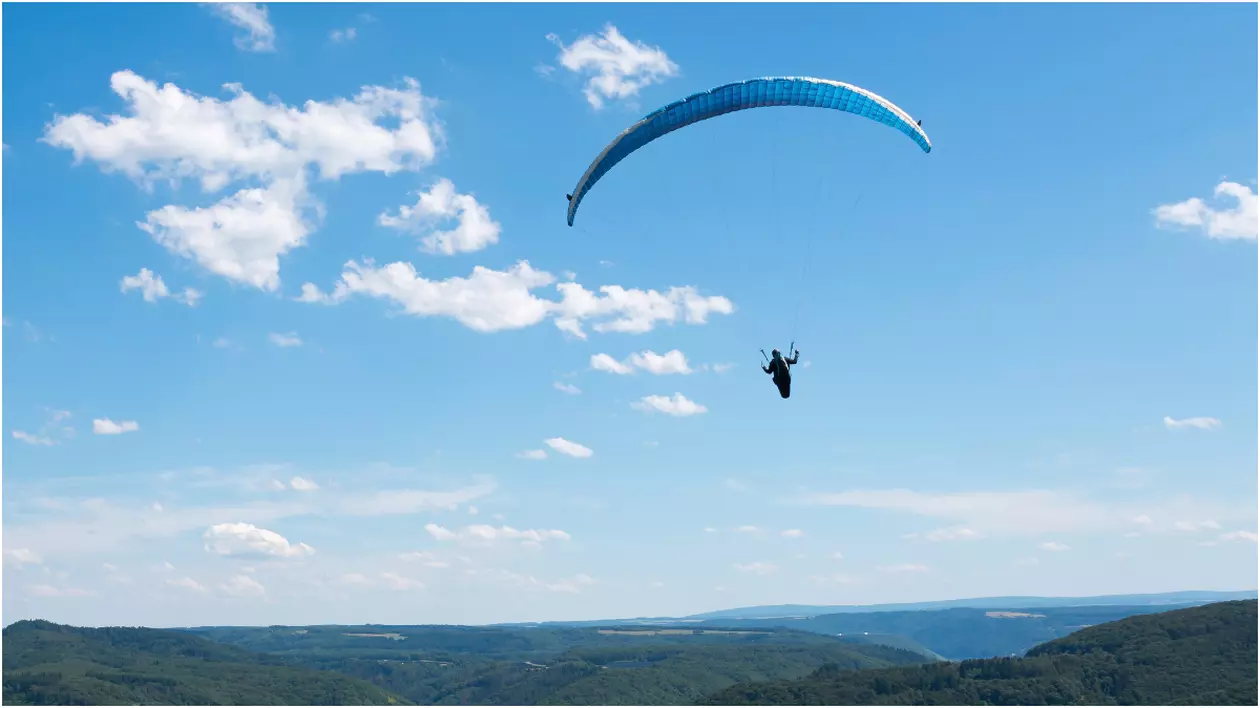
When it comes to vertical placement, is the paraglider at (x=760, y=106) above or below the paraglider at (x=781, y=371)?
above

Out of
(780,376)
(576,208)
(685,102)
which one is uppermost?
(685,102)

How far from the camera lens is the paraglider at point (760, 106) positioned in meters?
43.6

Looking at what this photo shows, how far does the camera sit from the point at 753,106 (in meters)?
44.8

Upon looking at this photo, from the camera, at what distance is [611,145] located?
45.8m

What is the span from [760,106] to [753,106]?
32 cm

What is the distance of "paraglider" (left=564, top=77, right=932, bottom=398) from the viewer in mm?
43625

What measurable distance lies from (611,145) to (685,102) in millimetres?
3962

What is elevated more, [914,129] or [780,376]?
[914,129]

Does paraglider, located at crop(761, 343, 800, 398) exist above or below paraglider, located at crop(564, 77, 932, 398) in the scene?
below

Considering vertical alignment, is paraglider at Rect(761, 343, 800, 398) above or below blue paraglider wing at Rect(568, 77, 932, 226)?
below

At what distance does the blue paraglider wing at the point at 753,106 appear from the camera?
4356cm

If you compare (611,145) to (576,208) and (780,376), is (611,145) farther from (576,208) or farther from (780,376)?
(780,376)

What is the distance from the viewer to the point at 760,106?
44.9 m

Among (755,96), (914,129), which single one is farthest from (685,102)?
(914,129)
